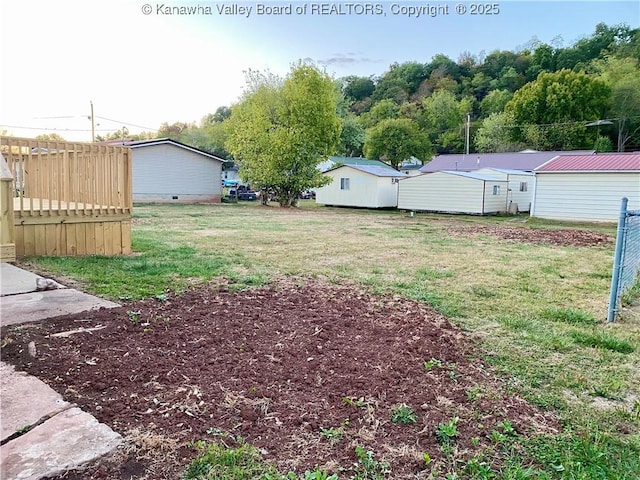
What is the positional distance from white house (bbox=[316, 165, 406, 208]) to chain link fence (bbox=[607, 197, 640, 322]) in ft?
54.4

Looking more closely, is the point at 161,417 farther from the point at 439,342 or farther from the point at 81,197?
the point at 81,197

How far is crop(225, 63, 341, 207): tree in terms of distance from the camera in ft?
72.3

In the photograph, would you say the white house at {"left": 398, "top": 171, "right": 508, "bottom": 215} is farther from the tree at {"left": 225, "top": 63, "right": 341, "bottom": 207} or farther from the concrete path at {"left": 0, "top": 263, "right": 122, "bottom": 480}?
the concrete path at {"left": 0, "top": 263, "right": 122, "bottom": 480}

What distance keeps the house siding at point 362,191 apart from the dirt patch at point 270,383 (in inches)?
749

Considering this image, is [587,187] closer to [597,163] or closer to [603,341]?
[597,163]

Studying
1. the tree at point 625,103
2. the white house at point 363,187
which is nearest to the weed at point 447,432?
the white house at point 363,187

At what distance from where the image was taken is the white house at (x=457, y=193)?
62.7 ft

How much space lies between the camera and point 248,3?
30.9ft

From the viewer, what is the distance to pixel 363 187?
23.2 meters

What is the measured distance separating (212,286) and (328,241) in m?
4.86

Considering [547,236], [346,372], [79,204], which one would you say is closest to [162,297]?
[346,372]

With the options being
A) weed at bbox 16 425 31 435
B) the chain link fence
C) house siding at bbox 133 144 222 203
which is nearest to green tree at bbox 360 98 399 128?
house siding at bbox 133 144 222 203

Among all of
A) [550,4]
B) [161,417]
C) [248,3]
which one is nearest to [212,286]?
[161,417]

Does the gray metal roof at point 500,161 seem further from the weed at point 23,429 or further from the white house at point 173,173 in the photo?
the weed at point 23,429
